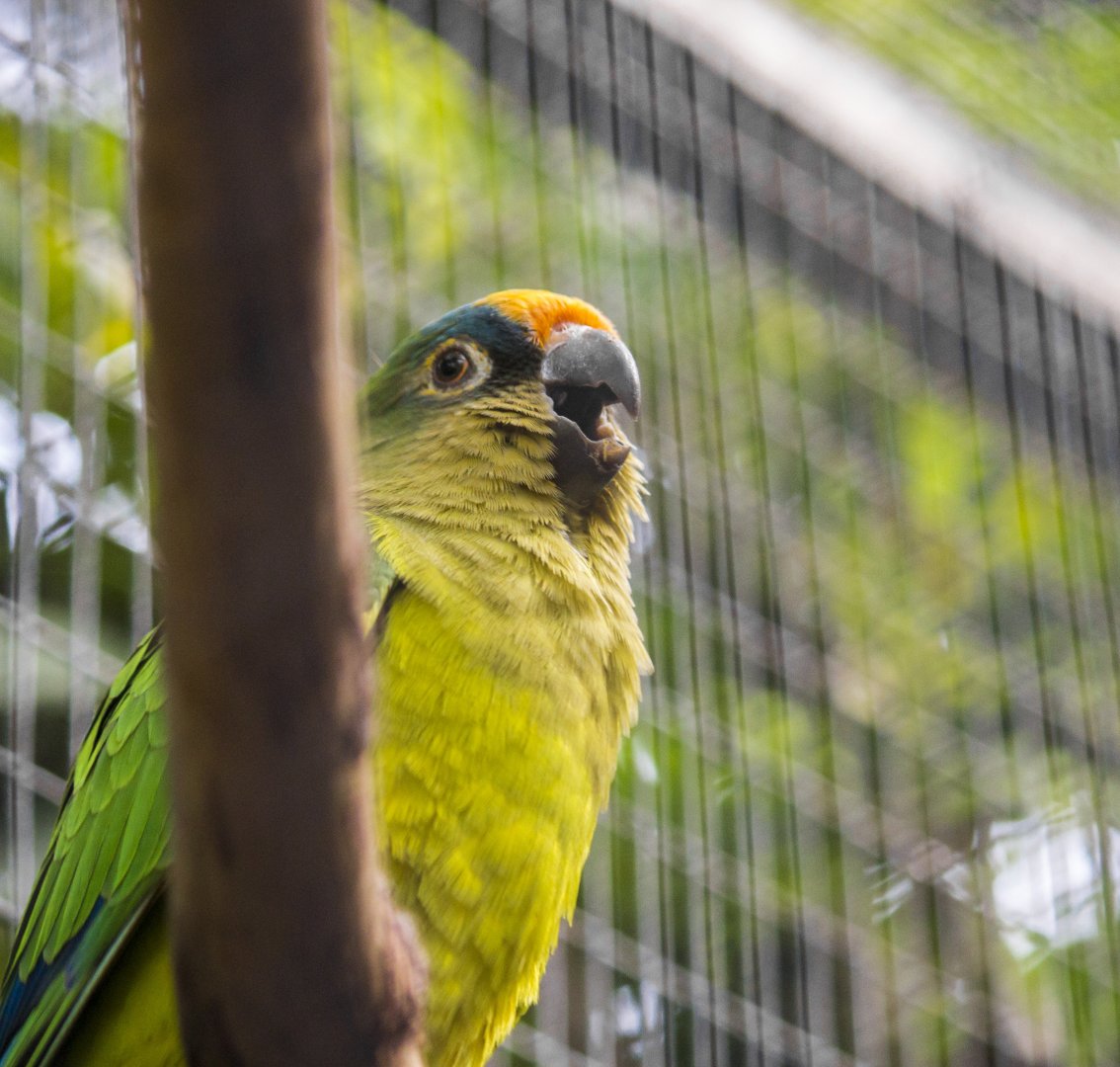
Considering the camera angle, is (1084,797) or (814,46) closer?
(814,46)

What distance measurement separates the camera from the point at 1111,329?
357 centimetres

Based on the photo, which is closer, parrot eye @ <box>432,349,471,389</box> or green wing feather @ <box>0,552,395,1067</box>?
green wing feather @ <box>0,552,395,1067</box>

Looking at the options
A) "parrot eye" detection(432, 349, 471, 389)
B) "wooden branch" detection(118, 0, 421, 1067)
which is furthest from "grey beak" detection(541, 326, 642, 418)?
"wooden branch" detection(118, 0, 421, 1067)

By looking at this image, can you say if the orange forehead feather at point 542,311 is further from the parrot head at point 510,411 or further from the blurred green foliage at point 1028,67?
the blurred green foliage at point 1028,67

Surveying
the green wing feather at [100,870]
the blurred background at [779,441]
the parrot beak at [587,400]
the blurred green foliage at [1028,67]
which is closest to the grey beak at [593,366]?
the parrot beak at [587,400]

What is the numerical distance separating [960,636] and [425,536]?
2.00 meters

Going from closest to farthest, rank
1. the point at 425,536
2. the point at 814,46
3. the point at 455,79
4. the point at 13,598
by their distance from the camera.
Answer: the point at 425,536 < the point at 13,598 < the point at 455,79 < the point at 814,46

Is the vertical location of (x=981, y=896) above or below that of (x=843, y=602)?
below

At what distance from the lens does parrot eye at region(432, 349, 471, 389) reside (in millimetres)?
1871

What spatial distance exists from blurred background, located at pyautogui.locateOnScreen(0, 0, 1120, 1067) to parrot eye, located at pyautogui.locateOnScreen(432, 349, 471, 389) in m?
0.54

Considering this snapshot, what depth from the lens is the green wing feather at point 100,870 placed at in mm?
1486

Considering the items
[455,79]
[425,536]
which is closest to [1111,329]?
[455,79]

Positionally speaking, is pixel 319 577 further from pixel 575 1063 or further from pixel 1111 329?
pixel 1111 329

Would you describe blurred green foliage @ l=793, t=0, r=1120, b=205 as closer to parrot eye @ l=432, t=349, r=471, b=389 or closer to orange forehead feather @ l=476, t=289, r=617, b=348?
orange forehead feather @ l=476, t=289, r=617, b=348
